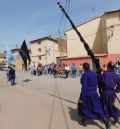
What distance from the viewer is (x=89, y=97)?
9000mm

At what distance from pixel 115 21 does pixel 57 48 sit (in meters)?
31.4

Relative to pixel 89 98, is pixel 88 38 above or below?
above

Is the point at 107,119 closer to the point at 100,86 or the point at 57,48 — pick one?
the point at 100,86

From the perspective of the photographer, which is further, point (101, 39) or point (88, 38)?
point (88, 38)

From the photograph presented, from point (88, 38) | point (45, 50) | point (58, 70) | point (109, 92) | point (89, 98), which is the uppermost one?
point (88, 38)

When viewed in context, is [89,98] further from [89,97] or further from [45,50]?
[45,50]

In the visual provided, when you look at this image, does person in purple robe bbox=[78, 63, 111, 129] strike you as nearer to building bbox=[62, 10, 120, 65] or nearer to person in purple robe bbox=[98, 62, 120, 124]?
person in purple robe bbox=[98, 62, 120, 124]

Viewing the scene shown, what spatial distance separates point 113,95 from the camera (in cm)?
896

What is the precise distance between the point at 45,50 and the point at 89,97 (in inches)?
2413

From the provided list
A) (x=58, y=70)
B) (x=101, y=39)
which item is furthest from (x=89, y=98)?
(x=101, y=39)

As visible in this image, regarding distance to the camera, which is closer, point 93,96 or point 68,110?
point 93,96

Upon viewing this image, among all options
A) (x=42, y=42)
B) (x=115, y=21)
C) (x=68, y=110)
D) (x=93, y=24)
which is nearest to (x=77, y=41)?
(x=93, y=24)

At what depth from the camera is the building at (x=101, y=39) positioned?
41469 mm

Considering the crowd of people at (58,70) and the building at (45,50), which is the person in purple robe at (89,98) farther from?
the building at (45,50)
